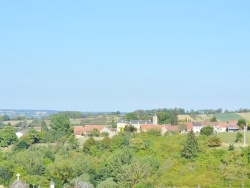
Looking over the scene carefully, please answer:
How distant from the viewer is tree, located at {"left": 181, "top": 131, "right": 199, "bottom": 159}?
53.5 m

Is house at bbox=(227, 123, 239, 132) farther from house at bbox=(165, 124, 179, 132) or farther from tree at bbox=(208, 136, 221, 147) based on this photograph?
tree at bbox=(208, 136, 221, 147)

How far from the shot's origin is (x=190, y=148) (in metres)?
53.8

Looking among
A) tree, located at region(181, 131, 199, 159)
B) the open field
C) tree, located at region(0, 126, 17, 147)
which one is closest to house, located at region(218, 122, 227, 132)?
the open field

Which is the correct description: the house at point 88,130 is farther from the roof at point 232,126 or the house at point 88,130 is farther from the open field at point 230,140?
the open field at point 230,140

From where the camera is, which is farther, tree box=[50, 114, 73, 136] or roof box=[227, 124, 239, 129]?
roof box=[227, 124, 239, 129]

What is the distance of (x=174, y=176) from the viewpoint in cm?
4825

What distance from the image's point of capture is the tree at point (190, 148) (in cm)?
5353

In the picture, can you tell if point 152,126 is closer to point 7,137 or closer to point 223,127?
point 223,127

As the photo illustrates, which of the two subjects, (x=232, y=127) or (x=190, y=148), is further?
(x=232, y=127)

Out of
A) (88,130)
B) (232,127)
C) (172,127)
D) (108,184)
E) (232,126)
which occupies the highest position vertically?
(232,126)

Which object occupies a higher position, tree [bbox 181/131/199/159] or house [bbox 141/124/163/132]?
house [bbox 141/124/163/132]

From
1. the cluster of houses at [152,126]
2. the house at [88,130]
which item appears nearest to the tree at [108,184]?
the cluster of houses at [152,126]


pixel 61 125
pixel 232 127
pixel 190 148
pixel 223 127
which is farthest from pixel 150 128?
pixel 190 148

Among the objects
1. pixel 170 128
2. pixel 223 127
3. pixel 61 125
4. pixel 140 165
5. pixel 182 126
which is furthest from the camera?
pixel 223 127
